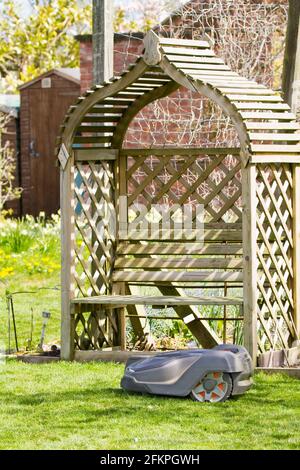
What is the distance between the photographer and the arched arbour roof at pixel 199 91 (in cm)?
827

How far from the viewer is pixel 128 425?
6590 mm

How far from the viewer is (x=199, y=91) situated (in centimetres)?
840

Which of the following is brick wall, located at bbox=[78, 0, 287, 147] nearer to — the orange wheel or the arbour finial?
the arbour finial

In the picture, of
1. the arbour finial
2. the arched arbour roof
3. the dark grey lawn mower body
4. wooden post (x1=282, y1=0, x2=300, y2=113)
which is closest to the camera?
the dark grey lawn mower body

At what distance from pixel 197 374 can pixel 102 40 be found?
3.99m

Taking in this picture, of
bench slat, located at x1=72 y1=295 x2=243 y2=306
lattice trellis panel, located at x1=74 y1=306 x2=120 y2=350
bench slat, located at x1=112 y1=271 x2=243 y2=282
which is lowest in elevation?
lattice trellis panel, located at x1=74 y1=306 x2=120 y2=350

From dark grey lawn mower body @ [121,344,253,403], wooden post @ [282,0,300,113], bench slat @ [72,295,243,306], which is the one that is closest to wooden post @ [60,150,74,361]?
bench slat @ [72,295,243,306]

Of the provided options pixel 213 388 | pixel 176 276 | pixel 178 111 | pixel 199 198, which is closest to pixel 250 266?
pixel 176 276

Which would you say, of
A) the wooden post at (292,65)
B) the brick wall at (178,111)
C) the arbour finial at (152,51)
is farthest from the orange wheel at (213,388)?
the brick wall at (178,111)

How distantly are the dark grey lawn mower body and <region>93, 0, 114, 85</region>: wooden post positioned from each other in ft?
11.8

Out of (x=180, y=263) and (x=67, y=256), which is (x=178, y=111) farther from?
(x=67, y=256)

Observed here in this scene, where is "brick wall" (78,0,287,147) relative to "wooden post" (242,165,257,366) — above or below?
above

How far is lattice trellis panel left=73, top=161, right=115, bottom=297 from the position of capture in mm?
9383

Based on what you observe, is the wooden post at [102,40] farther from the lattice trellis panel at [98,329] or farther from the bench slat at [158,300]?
the bench slat at [158,300]
